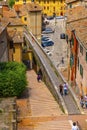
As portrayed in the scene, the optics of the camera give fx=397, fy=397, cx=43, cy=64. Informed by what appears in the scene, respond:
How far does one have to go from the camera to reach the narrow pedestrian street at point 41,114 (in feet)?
119

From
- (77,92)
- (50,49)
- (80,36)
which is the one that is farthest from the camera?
(50,49)

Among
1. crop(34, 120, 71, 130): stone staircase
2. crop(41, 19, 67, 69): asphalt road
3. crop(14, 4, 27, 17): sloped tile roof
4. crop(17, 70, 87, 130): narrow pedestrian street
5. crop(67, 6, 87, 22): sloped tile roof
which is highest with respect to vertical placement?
crop(67, 6, 87, 22): sloped tile roof

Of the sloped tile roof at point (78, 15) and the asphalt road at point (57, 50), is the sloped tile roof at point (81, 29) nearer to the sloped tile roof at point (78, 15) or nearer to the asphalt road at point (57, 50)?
the sloped tile roof at point (78, 15)

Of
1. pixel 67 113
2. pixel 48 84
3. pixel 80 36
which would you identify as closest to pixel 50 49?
pixel 48 84

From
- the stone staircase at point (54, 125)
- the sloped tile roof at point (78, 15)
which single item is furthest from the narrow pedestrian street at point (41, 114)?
the sloped tile roof at point (78, 15)

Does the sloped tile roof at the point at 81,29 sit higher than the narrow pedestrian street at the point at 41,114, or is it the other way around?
the sloped tile roof at the point at 81,29

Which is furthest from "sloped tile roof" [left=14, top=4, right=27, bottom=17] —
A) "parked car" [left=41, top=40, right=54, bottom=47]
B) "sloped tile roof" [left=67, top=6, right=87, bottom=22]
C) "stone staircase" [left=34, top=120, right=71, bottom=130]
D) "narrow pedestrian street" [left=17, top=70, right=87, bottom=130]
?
"stone staircase" [left=34, top=120, right=71, bottom=130]

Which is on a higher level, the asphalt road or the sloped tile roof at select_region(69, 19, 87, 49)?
the sloped tile roof at select_region(69, 19, 87, 49)

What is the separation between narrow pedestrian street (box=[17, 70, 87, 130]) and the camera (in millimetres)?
36250

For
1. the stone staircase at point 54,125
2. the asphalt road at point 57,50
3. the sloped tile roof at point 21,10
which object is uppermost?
the sloped tile roof at point 21,10

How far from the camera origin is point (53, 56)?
84750mm

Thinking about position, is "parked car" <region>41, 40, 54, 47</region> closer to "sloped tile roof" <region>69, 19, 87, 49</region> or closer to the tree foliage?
"sloped tile roof" <region>69, 19, 87, 49</region>

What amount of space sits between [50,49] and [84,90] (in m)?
45.0

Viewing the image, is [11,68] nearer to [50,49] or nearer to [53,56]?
[53,56]
